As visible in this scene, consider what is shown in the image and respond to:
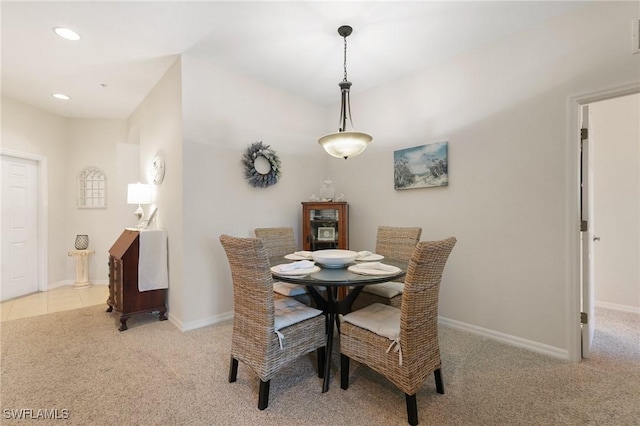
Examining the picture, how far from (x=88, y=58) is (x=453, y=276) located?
13.9 feet

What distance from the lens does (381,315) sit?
1809 mm

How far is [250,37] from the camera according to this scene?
2506 millimetres

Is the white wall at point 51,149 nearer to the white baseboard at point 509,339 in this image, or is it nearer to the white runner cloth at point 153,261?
the white runner cloth at point 153,261

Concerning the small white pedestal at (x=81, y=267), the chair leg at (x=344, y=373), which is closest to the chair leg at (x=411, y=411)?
the chair leg at (x=344, y=373)

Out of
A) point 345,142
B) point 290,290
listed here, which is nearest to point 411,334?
point 290,290

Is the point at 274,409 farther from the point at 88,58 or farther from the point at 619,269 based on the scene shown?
the point at 619,269

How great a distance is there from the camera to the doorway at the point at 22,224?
3.78m

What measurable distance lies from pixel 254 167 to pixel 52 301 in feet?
10.8

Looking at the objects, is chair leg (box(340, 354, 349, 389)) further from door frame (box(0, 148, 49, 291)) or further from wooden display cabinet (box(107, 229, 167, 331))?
door frame (box(0, 148, 49, 291))

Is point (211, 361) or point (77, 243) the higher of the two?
point (77, 243)

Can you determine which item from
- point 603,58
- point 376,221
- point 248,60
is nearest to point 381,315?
point 376,221

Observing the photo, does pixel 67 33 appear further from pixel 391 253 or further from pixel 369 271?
pixel 391 253

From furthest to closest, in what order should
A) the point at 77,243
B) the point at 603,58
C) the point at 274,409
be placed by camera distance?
1. the point at 77,243
2. the point at 603,58
3. the point at 274,409

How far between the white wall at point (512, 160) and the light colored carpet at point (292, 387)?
398 millimetres
